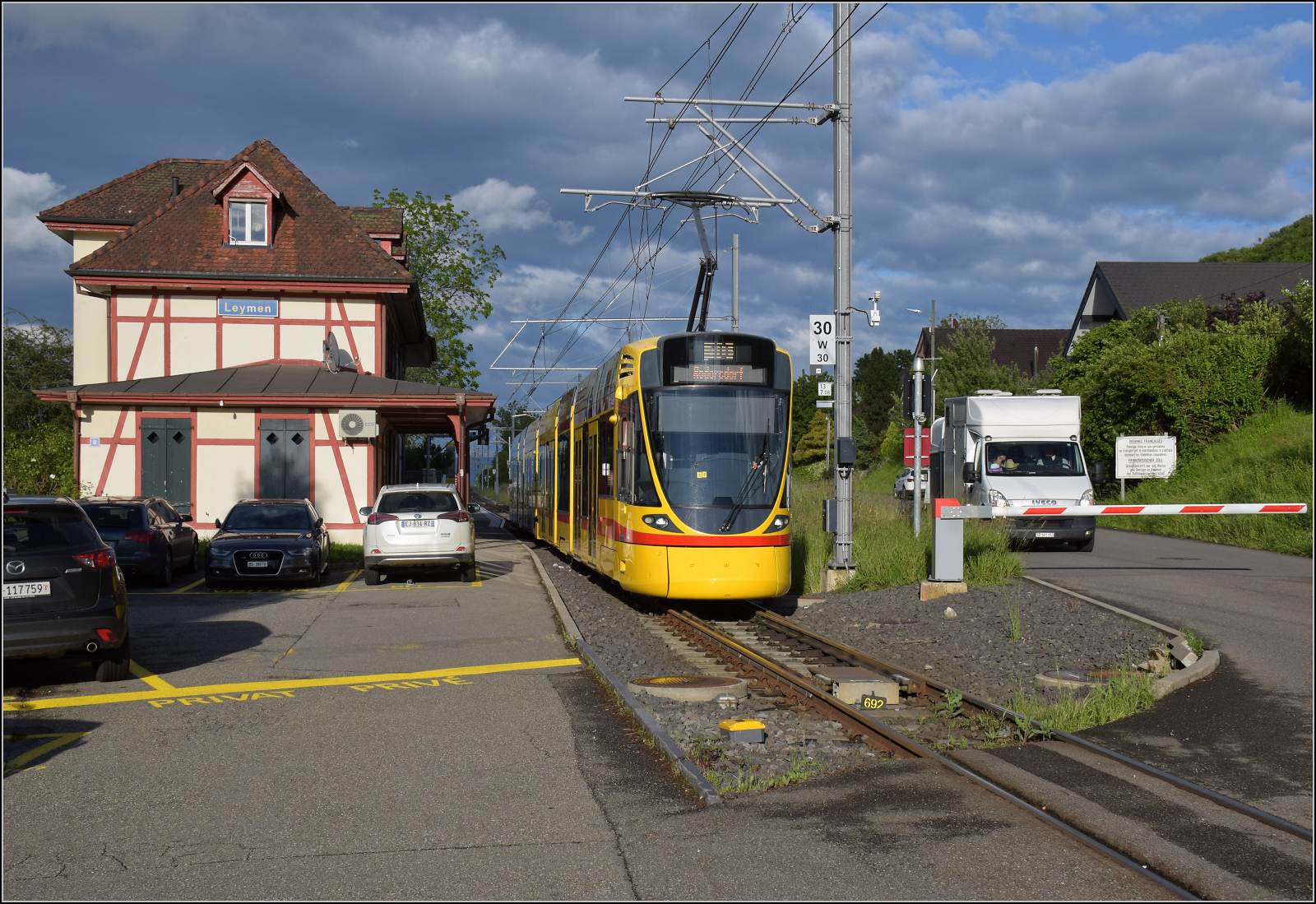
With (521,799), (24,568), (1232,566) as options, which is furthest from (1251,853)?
(1232,566)

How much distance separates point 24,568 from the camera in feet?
29.0

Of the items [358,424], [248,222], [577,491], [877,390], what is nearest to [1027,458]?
[577,491]

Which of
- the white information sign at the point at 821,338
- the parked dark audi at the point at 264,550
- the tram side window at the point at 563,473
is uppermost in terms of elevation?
the white information sign at the point at 821,338

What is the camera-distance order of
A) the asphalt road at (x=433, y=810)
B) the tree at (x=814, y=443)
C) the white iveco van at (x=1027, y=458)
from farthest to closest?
the tree at (x=814, y=443)
the white iveco van at (x=1027, y=458)
the asphalt road at (x=433, y=810)

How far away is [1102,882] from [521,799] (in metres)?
2.94

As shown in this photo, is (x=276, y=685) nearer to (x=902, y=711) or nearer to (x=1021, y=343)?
(x=902, y=711)

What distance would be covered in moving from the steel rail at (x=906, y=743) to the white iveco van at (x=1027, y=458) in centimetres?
1150

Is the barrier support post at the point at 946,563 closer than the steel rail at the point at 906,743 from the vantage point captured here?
No

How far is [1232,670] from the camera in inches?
366

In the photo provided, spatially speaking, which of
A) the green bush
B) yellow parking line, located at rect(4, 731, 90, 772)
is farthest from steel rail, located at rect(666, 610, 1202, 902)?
the green bush

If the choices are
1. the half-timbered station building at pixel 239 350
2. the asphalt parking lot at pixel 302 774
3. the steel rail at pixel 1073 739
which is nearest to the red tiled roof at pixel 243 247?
the half-timbered station building at pixel 239 350

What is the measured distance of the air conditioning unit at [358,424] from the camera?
25.7 metres

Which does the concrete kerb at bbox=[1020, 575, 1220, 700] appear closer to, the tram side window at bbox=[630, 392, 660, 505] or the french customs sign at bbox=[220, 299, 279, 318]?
the tram side window at bbox=[630, 392, 660, 505]

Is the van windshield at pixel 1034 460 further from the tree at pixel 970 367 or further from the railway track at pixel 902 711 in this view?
the tree at pixel 970 367
